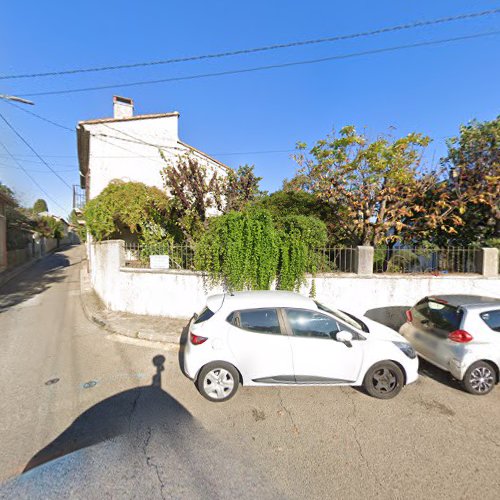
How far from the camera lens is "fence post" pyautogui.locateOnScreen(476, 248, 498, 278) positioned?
611 cm

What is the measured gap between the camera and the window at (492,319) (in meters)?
3.68

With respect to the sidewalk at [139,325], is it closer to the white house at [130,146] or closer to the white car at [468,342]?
the white car at [468,342]

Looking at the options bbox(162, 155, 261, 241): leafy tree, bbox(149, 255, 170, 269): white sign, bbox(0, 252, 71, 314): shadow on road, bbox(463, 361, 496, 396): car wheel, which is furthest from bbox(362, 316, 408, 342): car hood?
bbox(0, 252, 71, 314): shadow on road

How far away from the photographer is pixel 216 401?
3.33 metres

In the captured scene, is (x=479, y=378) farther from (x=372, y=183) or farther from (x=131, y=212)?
(x=131, y=212)

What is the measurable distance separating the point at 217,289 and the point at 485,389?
5151 mm

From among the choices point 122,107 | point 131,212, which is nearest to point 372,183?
point 131,212

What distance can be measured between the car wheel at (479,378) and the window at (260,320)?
2842mm

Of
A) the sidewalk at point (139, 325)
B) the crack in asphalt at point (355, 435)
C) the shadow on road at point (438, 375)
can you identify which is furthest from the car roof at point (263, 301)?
the shadow on road at point (438, 375)

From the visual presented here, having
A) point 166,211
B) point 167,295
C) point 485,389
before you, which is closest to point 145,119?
point 166,211

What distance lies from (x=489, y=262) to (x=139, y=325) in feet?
28.5

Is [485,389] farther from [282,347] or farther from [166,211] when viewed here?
[166,211]

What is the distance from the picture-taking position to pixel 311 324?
139 inches

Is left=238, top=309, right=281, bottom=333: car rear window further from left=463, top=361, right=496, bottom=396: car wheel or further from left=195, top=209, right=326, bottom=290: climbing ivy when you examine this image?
left=463, top=361, right=496, bottom=396: car wheel
